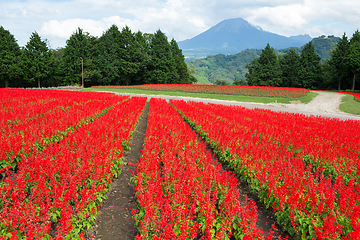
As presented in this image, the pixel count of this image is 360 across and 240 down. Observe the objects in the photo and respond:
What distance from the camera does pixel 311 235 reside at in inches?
145

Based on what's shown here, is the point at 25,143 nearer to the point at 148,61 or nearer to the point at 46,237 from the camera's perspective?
the point at 46,237

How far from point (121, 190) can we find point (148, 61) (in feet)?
189

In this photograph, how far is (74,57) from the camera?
58094 millimetres

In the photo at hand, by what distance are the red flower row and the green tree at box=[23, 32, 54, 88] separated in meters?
62.5

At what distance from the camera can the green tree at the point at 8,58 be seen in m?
52.0

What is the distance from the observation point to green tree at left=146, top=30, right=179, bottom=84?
196 feet

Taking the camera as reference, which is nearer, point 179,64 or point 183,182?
point 183,182

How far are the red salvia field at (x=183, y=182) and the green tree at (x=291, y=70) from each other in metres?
57.2

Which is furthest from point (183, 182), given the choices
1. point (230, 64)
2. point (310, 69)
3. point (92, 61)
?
point (230, 64)

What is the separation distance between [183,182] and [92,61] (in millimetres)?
64440

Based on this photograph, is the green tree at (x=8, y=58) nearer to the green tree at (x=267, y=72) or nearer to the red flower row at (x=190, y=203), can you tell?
the red flower row at (x=190, y=203)

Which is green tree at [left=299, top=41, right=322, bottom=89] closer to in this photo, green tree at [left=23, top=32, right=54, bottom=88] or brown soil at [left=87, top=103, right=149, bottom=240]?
brown soil at [left=87, top=103, right=149, bottom=240]

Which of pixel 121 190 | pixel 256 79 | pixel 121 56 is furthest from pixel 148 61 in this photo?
pixel 121 190

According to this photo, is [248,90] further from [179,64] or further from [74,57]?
[74,57]
